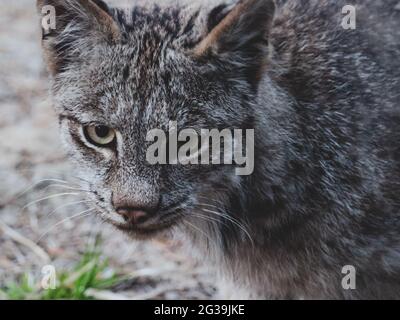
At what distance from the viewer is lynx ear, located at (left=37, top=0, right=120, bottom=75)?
2662mm

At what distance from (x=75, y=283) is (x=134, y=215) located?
1.02m

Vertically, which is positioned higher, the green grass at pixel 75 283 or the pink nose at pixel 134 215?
the pink nose at pixel 134 215

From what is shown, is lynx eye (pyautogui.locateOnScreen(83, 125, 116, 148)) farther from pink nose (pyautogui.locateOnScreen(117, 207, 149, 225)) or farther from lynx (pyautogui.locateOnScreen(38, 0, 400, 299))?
pink nose (pyautogui.locateOnScreen(117, 207, 149, 225))

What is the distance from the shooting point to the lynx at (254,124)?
103 inches

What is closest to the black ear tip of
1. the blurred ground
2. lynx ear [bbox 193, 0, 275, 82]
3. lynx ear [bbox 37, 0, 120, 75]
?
lynx ear [bbox 37, 0, 120, 75]

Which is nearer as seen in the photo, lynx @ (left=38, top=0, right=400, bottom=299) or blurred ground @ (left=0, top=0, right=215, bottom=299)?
lynx @ (left=38, top=0, right=400, bottom=299)

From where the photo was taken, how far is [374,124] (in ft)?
9.78

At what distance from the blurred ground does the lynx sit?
0.49 metres

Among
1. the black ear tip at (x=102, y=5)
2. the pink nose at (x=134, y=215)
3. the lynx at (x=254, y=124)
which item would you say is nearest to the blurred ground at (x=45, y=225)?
the lynx at (x=254, y=124)

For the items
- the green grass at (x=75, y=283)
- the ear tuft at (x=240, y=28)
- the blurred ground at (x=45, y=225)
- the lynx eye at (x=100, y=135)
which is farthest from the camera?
the blurred ground at (x=45, y=225)

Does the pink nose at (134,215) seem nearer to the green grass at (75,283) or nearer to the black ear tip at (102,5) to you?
the black ear tip at (102,5)
